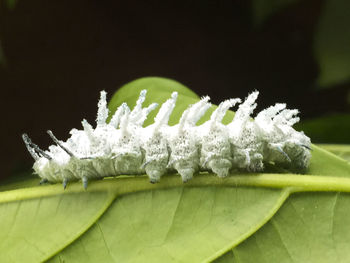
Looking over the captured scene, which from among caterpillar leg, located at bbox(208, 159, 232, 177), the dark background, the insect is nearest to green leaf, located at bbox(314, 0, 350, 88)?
the dark background

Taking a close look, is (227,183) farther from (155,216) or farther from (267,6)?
(267,6)

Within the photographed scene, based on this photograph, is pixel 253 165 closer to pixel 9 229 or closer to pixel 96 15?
pixel 9 229

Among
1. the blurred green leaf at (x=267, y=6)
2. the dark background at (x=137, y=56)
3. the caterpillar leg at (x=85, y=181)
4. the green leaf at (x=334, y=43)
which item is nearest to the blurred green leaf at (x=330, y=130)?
the green leaf at (x=334, y=43)

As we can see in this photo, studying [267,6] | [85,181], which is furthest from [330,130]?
[85,181]

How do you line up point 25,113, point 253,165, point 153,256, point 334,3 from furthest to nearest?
point 25,113 < point 334,3 < point 253,165 < point 153,256

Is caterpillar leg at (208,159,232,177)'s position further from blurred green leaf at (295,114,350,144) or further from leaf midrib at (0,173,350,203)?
blurred green leaf at (295,114,350,144)

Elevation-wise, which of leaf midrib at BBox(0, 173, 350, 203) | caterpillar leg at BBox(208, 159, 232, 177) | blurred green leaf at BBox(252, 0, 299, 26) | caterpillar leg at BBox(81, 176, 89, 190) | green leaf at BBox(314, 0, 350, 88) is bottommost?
leaf midrib at BBox(0, 173, 350, 203)

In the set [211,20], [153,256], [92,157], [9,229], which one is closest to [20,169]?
[9,229]

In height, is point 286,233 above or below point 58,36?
below

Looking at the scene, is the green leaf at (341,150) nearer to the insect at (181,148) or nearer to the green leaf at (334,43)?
the insect at (181,148)
